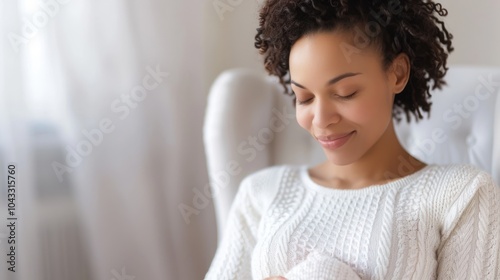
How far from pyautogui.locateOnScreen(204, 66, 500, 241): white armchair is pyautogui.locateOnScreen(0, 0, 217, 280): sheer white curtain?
25 centimetres

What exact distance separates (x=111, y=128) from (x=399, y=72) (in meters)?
0.75

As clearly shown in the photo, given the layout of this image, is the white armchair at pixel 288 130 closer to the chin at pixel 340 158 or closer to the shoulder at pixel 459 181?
the shoulder at pixel 459 181

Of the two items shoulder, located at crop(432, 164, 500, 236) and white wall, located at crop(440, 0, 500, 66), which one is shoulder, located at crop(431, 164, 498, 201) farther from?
white wall, located at crop(440, 0, 500, 66)

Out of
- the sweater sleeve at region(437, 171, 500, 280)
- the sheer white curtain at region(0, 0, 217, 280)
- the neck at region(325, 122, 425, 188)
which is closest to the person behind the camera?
the sweater sleeve at region(437, 171, 500, 280)

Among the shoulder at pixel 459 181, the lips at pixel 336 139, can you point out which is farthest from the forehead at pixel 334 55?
the shoulder at pixel 459 181

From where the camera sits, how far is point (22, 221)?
1359mm

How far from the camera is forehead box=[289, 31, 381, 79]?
1080 millimetres

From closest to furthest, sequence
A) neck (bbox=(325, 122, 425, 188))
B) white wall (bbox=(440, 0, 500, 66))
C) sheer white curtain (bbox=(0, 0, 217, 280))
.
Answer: neck (bbox=(325, 122, 425, 188))
sheer white curtain (bbox=(0, 0, 217, 280))
white wall (bbox=(440, 0, 500, 66))

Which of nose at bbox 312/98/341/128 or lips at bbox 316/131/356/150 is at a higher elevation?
nose at bbox 312/98/341/128

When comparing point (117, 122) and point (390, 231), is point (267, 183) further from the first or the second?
point (117, 122)

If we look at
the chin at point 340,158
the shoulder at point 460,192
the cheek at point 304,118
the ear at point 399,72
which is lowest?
the shoulder at point 460,192

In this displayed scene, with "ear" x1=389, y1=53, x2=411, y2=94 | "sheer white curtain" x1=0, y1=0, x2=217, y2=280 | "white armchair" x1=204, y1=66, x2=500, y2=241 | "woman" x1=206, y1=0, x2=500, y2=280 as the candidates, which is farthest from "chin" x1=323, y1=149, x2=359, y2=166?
"sheer white curtain" x1=0, y1=0, x2=217, y2=280

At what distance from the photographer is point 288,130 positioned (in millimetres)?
1604

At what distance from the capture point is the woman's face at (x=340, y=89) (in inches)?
42.7
